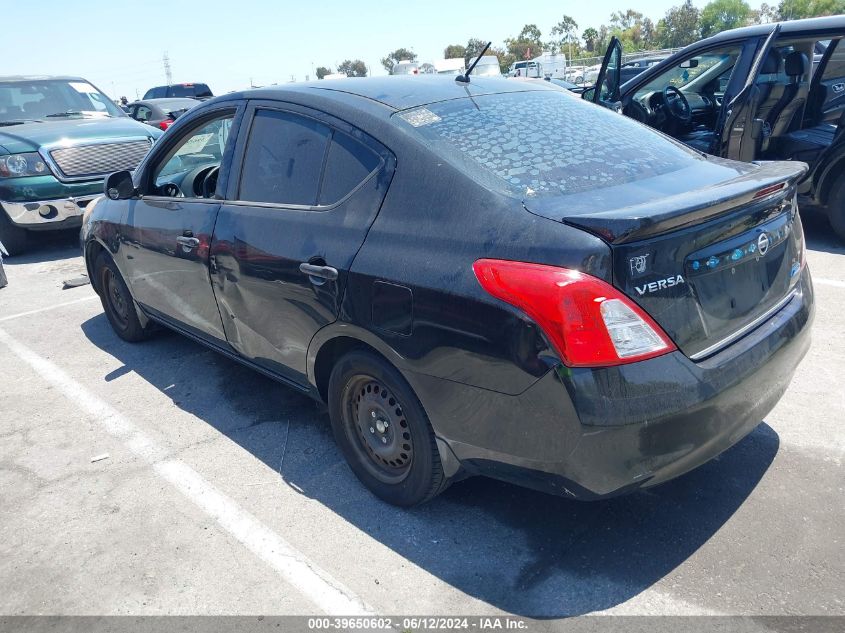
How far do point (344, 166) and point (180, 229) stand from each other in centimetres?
137

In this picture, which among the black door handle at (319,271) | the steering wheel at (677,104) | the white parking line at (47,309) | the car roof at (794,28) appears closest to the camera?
the black door handle at (319,271)

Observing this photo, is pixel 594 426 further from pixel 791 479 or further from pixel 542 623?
pixel 791 479

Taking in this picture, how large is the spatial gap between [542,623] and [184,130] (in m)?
3.28

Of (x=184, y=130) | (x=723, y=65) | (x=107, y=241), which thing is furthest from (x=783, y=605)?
(x=723, y=65)

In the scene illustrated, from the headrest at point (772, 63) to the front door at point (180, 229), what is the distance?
191 inches

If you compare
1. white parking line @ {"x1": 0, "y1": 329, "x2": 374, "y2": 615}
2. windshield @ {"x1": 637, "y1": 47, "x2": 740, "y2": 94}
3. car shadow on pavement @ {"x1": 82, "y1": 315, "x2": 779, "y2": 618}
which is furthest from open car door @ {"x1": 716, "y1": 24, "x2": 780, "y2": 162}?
white parking line @ {"x1": 0, "y1": 329, "x2": 374, "y2": 615}

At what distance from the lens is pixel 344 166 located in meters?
2.94

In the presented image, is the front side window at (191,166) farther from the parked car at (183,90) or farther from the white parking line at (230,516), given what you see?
the parked car at (183,90)

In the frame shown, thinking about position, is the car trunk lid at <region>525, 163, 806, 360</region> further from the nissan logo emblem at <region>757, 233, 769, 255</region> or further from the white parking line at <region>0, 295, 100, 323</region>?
the white parking line at <region>0, 295, 100, 323</region>

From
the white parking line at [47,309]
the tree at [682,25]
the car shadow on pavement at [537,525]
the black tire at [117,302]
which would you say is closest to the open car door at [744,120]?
the car shadow on pavement at [537,525]

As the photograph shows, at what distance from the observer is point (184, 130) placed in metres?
4.02

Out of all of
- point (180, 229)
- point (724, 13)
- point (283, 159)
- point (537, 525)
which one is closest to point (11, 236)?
point (180, 229)

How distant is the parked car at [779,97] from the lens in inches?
231

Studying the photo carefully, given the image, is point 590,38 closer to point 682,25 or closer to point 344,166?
point 682,25
